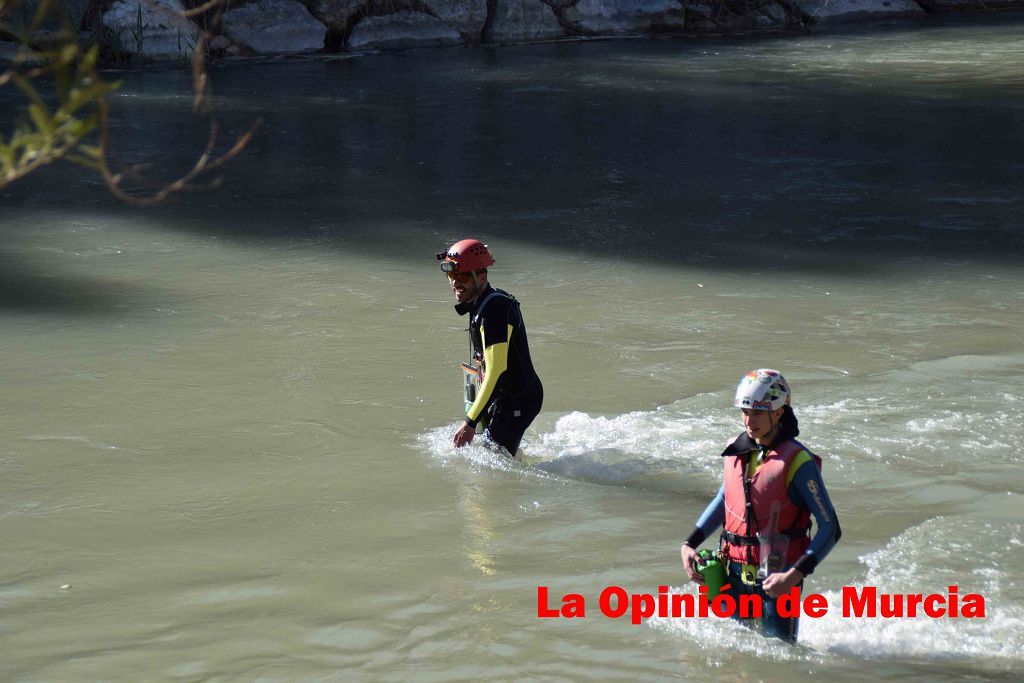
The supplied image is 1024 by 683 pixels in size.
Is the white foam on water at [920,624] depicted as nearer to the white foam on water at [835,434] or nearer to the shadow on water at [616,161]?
the white foam on water at [835,434]

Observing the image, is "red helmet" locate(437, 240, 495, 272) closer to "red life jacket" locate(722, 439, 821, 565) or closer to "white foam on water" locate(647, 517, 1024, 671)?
"white foam on water" locate(647, 517, 1024, 671)

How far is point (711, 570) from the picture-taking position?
478cm

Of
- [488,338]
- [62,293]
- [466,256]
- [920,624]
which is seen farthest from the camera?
[62,293]

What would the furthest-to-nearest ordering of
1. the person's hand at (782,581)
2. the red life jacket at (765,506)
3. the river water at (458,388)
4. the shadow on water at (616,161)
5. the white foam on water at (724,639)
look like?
the shadow on water at (616,161), the river water at (458,388), the white foam on water at (724,639), the red life jacket at (765,506), the person's hand at (782,581)

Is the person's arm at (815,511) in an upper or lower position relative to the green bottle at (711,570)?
upper

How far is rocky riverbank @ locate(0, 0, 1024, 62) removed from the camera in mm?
25250

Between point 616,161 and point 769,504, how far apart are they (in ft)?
40.9

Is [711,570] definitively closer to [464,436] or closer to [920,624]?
[920,624]

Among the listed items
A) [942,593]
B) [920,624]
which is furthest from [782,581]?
[942,593]

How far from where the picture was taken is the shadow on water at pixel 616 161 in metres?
13.4

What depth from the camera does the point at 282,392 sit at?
29.5ft

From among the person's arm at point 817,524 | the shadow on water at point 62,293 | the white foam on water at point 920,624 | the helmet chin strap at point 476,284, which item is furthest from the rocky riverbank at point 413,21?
the person's arm at point 817,524

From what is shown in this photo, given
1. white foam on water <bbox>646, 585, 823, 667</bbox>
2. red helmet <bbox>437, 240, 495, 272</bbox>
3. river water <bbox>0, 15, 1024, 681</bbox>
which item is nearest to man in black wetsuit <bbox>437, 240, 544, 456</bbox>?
red helmet <bbox>437, 240, 495, 272</bbox>

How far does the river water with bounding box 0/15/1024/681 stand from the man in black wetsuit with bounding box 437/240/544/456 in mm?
478
